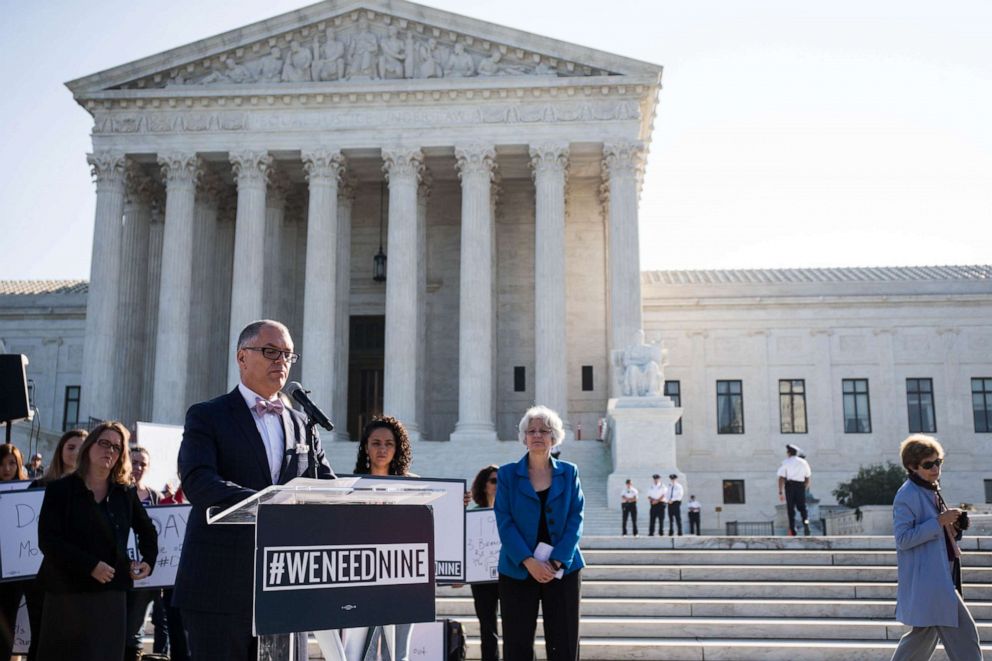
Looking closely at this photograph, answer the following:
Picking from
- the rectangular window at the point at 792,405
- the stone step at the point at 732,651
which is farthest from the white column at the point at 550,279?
the stone step at the point at 732,651

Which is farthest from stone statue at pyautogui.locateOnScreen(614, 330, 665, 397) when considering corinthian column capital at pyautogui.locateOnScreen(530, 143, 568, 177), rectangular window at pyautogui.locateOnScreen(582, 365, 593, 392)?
rectangular window at pyautogui.locateOnScreen(582, 365, 593, 392)

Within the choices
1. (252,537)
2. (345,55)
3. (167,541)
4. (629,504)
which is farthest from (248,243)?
(252,537)

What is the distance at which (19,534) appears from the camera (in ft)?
31.6

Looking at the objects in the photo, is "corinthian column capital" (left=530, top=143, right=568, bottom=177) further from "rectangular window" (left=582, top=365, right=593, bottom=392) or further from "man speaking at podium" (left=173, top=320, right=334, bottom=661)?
"man speaking at podium" (left=173, top=320, right=334, bottom=661)

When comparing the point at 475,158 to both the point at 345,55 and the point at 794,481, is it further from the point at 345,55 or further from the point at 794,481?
the point at 794,481

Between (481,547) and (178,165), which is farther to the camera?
(178,165)

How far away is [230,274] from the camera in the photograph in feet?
136

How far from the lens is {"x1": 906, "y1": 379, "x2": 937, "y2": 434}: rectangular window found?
1702 inches

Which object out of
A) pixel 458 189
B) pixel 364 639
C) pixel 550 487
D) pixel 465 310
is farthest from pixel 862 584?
pixel 458 189

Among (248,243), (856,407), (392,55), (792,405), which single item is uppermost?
(392,55)

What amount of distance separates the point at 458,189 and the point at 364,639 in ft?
121

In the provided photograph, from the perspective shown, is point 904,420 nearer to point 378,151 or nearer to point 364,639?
point 378,151

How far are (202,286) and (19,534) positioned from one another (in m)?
30.6

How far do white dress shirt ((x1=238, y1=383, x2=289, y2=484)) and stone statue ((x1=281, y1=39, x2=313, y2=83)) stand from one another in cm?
3344
